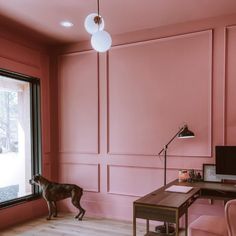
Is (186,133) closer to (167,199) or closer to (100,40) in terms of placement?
(167,199)

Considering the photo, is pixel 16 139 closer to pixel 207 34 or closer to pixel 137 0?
→ pixel 137 0

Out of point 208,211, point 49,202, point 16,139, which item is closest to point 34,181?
point 49,202

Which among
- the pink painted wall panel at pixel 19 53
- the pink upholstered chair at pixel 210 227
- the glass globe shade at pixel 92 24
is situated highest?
the pink painted wall panel at pixel 19 53

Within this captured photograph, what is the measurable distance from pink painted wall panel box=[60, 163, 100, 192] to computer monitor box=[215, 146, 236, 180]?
190cm

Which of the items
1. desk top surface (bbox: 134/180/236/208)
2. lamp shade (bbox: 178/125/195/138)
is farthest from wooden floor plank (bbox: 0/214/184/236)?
lamp shade (bbox: 178/125/195/138)

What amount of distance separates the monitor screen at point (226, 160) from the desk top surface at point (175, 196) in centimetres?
18

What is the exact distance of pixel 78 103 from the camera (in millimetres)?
4613

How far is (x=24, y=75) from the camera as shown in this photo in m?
4.34

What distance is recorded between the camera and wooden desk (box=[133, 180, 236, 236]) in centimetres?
245

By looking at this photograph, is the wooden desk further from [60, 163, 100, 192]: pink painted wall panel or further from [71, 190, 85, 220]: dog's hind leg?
[60, 163, 100, 192]: pink painted wall panel

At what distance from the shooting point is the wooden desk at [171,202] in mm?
2451

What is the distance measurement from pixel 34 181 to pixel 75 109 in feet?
4.31

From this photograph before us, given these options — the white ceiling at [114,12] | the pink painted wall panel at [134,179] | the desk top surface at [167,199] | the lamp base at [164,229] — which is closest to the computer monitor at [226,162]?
the desk top surface at [167,199]

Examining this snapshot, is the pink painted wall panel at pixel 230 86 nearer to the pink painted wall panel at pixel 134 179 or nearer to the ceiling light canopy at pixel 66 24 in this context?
the pink painted wall panel at pixel 134 179
